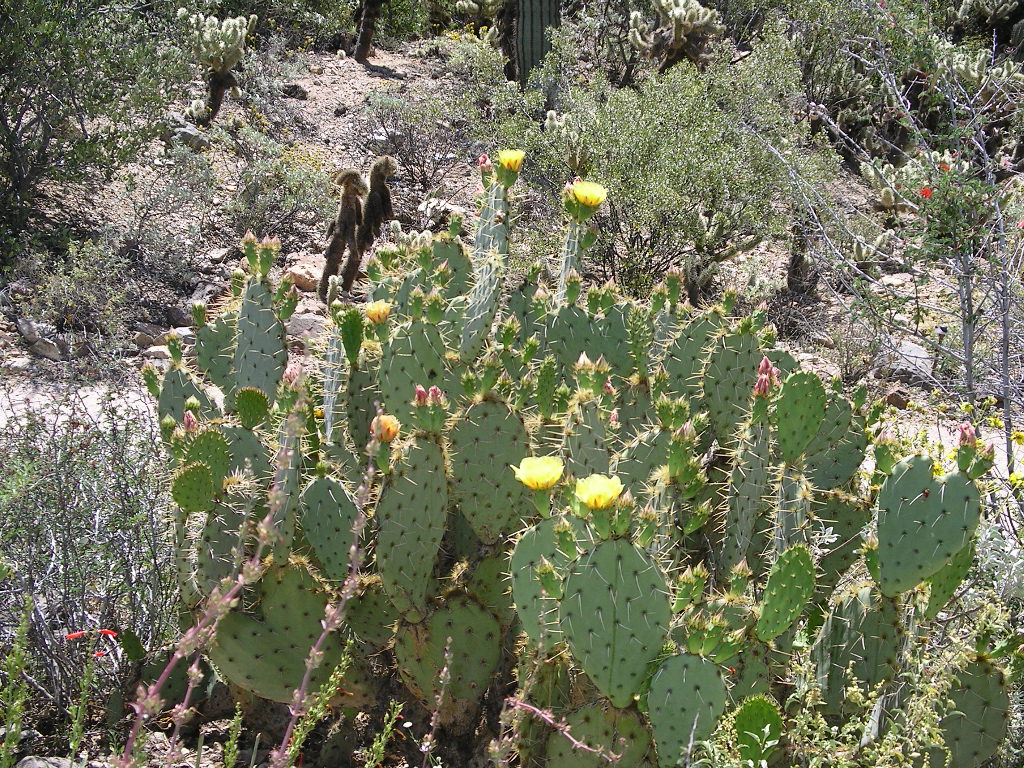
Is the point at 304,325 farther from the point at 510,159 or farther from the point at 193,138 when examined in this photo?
the point at 510,159

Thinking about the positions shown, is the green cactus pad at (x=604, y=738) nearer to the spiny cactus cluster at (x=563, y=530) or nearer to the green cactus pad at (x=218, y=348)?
the spiny cactus cluster at (x=563, y=530)

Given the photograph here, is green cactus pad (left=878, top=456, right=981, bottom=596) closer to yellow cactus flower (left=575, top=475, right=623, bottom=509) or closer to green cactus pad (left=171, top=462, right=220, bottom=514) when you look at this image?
yellow cactus flower (left=575, top=475, right=623, bottom=509)

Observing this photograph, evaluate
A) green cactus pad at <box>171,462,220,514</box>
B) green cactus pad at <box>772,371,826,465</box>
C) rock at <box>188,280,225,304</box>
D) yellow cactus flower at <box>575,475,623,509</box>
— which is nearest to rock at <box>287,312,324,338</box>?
rock at <box>188,280,225,304</box>

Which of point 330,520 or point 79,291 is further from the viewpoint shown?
point 79,291

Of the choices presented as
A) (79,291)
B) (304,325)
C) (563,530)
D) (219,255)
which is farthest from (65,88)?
(563,530)

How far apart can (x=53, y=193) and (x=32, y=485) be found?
18.3ft

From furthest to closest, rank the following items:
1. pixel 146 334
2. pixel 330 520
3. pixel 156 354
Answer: pixel 146 334 < pixel 156 354 < pixel 330 520

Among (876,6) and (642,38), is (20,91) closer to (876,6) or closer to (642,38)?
(876,6)

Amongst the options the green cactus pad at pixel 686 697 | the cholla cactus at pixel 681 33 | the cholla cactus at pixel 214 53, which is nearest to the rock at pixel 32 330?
the cholla cactus at pixel 214 53

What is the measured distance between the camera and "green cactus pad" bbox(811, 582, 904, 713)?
8.08ft

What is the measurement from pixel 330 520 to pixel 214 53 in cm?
821

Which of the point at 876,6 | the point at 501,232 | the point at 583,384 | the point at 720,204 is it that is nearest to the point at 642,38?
the point at 720,204

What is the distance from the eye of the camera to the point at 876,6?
257 inches

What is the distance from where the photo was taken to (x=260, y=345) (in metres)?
3.21
